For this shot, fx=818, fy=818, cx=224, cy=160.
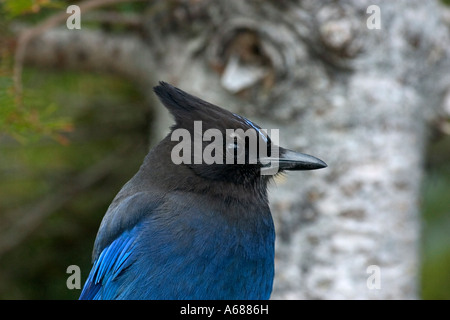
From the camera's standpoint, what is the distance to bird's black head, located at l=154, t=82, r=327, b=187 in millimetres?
2961

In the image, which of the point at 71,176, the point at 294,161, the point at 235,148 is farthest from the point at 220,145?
the point at 71,176

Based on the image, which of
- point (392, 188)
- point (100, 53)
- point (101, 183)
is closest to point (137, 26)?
point (100, 53)

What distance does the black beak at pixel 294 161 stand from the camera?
2969 millimetres

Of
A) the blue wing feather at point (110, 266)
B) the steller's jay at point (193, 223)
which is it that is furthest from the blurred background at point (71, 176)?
the steller's jay at point (193, 223)

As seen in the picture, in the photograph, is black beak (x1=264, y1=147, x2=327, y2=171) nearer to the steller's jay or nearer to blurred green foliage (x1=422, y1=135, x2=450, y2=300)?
the steller's jay

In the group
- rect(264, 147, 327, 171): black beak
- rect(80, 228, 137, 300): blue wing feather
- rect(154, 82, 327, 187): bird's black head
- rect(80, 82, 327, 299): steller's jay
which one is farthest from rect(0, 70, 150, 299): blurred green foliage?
rect(264, 147, 327, 171): black beak

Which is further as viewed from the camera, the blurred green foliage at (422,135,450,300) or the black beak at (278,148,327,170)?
the blurred green foliage at (422,135,450,300)

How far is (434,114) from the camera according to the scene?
3.99m

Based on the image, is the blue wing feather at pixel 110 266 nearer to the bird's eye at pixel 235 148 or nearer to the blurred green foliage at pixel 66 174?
the bird's eye at pixel 235 148

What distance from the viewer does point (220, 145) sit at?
3012 mm

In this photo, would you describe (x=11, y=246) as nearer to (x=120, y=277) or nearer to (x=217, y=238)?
(x=120, y=277)

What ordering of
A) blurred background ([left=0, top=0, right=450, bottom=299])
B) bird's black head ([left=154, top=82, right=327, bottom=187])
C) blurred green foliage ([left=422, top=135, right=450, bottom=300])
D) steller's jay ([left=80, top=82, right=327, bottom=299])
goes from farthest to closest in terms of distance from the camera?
blurred green foliage ([left=422, top=135, right=450, bottom=300]) < blurred background ([left=0, top=0, right=450, bottom=299]) < bird's black head ([left=154, top=82, right=327, bottom=187]) < steller's jay ([left=80, top=82, right=327, bottom=299])

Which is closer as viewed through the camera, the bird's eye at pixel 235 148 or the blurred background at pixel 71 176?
the bird's eye at pixel 235 148

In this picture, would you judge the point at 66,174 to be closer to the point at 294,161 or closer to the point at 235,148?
the point at 235,148
